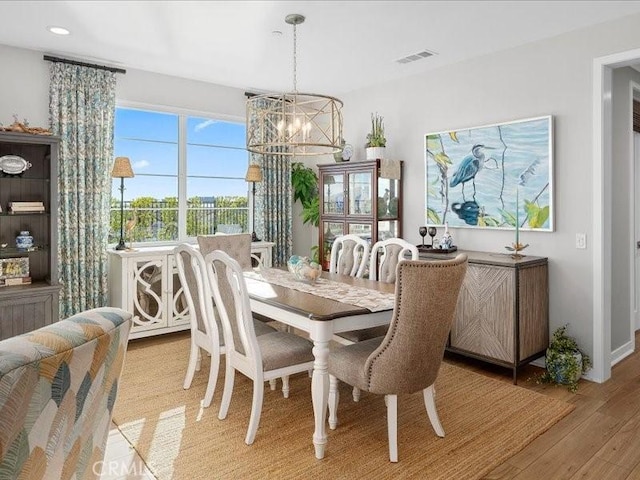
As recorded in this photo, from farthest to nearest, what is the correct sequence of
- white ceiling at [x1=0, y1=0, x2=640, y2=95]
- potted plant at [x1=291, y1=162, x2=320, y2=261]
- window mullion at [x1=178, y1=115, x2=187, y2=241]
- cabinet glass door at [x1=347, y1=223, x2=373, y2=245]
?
potted plant at [x1=291, y1=162, x2=320, y2=261] → window mullion at [x1=178, y1=115, x2=187, y2=241] → cabinet glass door at [x1=347, y1=223, x2=373, y2=245] → white ceiling at [x1=0, y1=0, x2=640, y2=95]

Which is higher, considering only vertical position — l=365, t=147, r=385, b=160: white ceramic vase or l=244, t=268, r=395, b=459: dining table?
l=365, t=147, r=385, b=160: white ceramic vase

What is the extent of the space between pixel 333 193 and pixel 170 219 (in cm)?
186

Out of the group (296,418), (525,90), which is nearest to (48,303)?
(296,418)

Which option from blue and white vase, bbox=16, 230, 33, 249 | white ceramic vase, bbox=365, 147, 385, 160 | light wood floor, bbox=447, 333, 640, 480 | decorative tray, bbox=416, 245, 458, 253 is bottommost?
light wood floor, bbox=447, 333, 640, 480

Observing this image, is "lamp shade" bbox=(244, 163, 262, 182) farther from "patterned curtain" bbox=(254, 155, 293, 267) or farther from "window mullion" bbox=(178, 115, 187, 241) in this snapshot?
"window mullion" bbox=(178, 115, 187, 241)

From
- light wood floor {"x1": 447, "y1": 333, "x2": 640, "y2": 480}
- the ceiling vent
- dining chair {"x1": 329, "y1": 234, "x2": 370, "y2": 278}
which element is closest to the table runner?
dining chair {"x1": 329, "y1": 234, "x2": 370, "y2": 278}

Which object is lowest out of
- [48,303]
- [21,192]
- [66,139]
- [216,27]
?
[48,303]

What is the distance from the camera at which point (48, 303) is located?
3721mm

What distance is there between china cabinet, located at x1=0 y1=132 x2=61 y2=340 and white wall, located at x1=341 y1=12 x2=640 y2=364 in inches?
141

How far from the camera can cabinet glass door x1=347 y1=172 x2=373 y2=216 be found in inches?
188

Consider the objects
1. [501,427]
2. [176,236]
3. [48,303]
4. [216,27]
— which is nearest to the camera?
[501,427]

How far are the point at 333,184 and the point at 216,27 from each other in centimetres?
226

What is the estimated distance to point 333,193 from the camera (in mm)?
5234

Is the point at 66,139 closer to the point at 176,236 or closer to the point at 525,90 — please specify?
the point at 176,236
